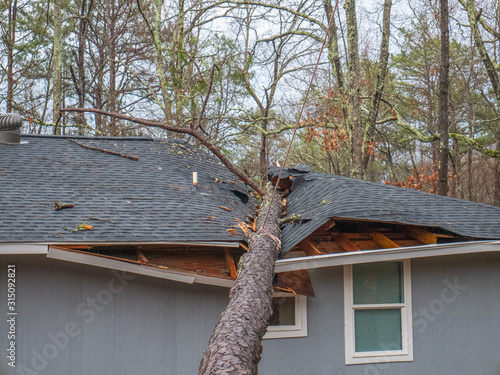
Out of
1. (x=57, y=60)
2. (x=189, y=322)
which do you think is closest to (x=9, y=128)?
(x=189, y=322)

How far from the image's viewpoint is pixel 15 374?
514 centimetres

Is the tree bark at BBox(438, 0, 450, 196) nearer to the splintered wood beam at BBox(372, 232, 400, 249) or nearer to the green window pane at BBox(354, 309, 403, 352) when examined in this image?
the splintered wood beam at BBox(372, 232, 400, 249)

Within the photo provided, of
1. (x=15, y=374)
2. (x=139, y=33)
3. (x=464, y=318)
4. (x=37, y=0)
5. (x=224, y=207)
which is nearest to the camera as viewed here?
(x=15, y=374)

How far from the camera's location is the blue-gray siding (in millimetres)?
5266

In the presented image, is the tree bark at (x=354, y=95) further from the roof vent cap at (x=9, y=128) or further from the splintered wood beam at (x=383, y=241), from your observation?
the roof vent cap at (x=9, y=128)

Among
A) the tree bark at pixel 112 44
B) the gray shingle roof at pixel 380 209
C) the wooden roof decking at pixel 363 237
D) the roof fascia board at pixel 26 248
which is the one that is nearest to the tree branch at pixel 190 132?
the gray shingle roof at pixel 380 209

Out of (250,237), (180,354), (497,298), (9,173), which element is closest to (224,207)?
(250,237)

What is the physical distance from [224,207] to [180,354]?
Result: 2.06 m

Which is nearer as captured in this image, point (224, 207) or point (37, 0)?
point (224, 207)

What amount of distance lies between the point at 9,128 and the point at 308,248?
5.57 metres

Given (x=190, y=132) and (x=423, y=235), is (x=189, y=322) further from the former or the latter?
(x=190, y=132)

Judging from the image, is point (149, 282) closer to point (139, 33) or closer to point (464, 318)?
point (464, 318)

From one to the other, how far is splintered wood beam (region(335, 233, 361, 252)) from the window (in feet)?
0.88

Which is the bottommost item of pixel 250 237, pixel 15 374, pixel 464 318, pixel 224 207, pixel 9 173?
pixel 15 374
